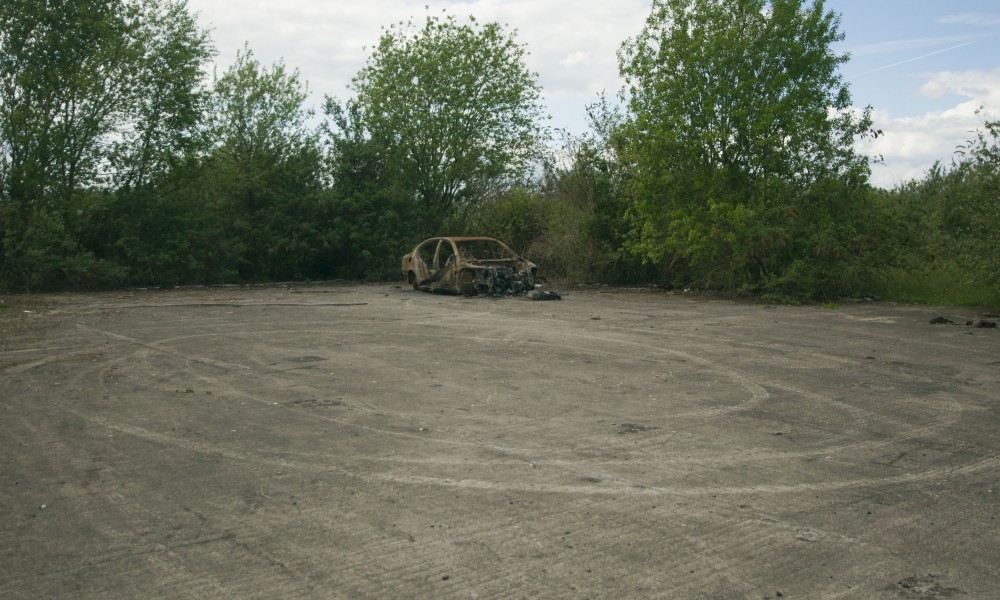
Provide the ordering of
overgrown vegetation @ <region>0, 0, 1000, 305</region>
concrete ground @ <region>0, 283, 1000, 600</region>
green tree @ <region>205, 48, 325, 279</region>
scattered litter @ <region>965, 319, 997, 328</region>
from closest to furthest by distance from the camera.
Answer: concrete ground @ <region>0, 283, 1000, 600</region> → scattered litter @ <region>965, 319, 997, 328</region> → overgrown vegetation @ <region>0, 0, 1000, 305</region> → green tree @ <region>205, 48, 325, 279</region>

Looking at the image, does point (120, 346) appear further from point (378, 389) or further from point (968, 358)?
point (968, 358)

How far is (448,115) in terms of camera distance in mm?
31203

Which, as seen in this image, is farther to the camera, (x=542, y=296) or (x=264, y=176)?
Result: (x=264, y=176)

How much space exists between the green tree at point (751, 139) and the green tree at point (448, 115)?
10.8m

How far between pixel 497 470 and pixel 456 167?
2693 cm

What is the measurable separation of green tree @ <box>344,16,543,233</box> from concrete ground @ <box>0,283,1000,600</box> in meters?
20.6

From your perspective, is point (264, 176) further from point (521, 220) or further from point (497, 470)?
point (497, 470)

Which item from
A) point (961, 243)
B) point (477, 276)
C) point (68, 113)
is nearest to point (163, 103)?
point (68, 113)

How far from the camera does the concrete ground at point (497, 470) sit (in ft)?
12.7

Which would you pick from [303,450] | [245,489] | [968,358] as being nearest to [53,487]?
[245,489]

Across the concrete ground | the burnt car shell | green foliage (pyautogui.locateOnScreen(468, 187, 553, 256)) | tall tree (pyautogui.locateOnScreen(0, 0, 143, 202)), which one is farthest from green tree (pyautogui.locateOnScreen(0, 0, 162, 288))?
green foliage (pyautogui.locateOnScreen(468, 187, 553, 256))

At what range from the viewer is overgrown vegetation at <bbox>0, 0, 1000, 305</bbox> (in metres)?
19.9

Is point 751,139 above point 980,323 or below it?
above

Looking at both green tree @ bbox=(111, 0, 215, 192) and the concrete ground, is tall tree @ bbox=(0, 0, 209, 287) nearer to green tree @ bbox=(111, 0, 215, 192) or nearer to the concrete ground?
green tree @ bbox=(111, 0, 215, 192)
